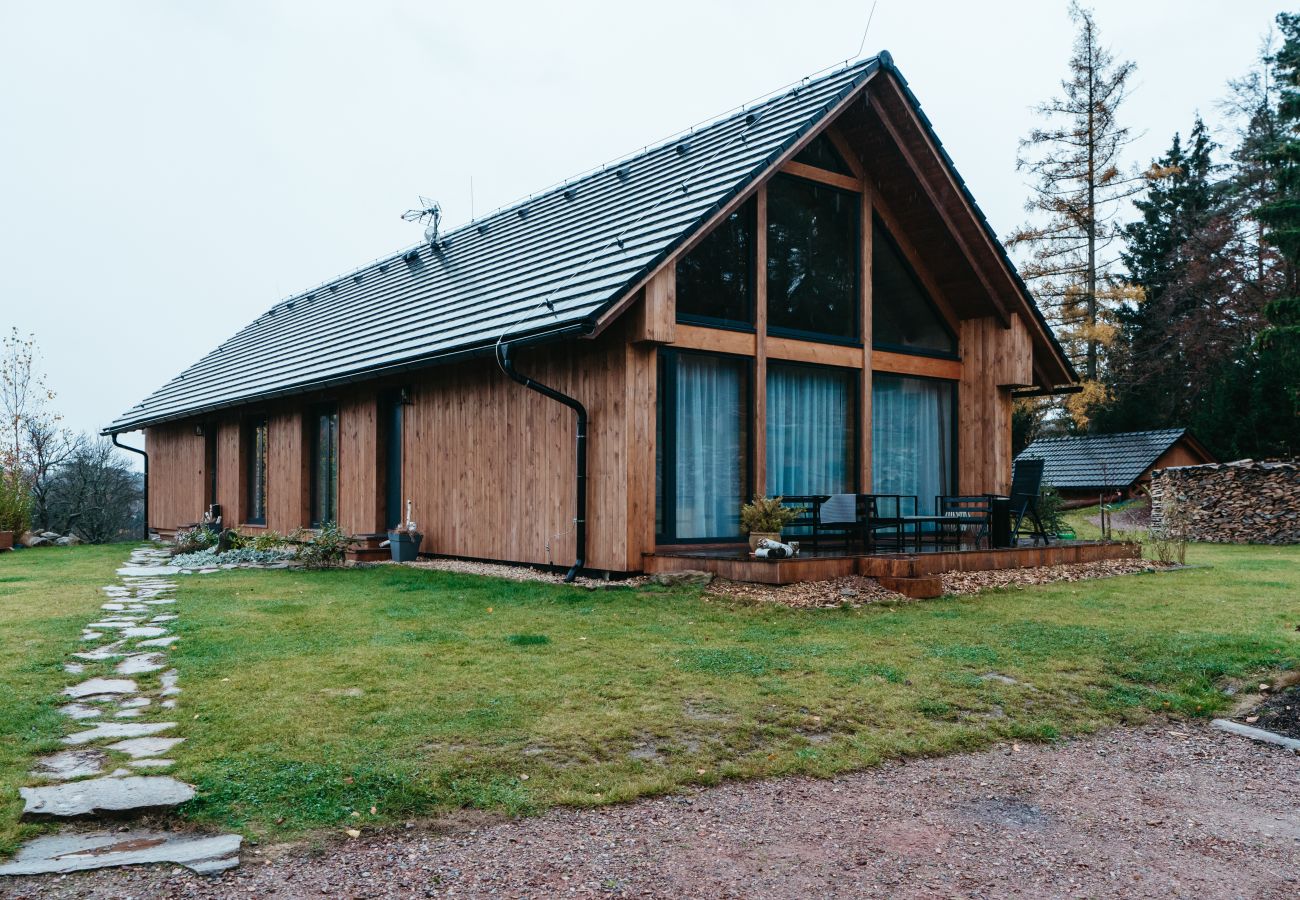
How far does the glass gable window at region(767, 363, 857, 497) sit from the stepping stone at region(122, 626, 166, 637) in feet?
21.1

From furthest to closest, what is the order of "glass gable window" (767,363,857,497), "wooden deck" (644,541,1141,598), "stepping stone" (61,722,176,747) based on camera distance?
1. "glass gable window" (767,363,857,497)
2. "wooden deck" (644,541,1141,598)
3. "stepping stone" (61,722,176,747)

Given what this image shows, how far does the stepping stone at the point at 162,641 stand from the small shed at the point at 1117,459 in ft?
70.6

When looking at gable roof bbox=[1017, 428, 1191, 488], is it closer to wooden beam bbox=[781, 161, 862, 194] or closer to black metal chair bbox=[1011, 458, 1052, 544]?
black metal chair bbox=[1011, 458, 1052, 544]

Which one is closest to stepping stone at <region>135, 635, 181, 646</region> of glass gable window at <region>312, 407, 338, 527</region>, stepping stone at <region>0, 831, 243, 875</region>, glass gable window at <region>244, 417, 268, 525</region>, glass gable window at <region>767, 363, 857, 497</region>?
stepping stone at <region>0, 831, 243, 875</region>

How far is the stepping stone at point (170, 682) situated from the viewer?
→ 15.8 ft

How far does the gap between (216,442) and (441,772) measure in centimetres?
1678

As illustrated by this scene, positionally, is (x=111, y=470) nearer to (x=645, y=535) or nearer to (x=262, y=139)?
(x=262, y=139)

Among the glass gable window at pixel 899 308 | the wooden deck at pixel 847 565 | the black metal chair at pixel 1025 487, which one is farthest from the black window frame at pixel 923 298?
the wooden deck at pixel 847 565

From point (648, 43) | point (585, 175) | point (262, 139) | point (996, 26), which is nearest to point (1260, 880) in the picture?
point (585, 175)

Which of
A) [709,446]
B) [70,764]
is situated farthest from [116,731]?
[709,446]

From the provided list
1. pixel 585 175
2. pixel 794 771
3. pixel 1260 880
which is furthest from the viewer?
pixel 585 175

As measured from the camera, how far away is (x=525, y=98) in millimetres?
33000

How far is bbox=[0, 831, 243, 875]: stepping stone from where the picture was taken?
285 centimetres

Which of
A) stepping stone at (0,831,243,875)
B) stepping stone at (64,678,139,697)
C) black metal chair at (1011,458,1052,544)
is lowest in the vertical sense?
stepping stone at (0,831,243,875)
